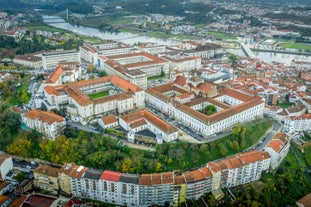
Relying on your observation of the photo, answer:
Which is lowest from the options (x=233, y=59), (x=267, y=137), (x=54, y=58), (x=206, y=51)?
(x=267, y=137)

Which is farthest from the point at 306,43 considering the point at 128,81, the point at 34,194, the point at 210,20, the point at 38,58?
the point at 34,194

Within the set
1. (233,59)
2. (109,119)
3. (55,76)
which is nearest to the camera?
(109,119)

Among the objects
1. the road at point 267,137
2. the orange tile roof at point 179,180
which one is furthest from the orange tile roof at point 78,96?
the road at point 267,137

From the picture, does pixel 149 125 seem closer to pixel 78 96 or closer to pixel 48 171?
pixel 78 96

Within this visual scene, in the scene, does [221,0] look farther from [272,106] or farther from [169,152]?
[169,152]

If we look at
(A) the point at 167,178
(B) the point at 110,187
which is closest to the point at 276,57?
(A) the point at 167,178
